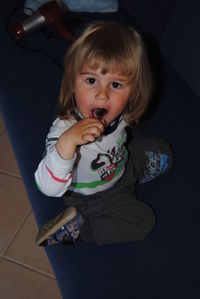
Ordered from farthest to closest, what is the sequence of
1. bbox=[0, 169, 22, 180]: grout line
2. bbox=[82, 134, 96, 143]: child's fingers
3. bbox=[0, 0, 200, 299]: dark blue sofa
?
bbox=[0, 169, 22, 180]: grout line, bbox=[0, 0, 200, 299]: dark blue sofa, bbox=[82, 134, 96, 143]: child's fingers

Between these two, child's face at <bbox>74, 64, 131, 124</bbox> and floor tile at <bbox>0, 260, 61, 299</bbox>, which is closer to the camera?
child's face at <bbox>74, 64, 131, 124</bbox>

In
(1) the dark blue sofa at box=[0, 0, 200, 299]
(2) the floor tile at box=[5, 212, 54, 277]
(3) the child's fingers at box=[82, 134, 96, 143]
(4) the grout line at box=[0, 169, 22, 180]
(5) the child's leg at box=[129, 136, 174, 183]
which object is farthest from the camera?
(4) the grout line at box=[0, 169, 22, 180]

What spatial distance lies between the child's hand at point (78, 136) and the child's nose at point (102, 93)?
0.06m

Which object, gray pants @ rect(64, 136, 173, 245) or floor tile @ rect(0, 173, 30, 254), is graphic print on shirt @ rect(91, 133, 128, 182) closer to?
gray pants @ rect(64, 136, 173, 245)

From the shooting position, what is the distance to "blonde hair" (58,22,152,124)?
70 centimetres

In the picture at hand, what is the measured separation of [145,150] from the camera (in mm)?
1069

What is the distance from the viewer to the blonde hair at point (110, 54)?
70 centimetres

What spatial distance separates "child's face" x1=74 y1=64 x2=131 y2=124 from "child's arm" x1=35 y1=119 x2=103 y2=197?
6 centimetres

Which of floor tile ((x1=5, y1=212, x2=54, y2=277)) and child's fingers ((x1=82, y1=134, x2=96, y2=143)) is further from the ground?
child's fingers ((x1=82, y1=134, x2=96, y2=143))

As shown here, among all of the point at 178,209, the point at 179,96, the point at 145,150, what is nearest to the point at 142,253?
the point at 178,209

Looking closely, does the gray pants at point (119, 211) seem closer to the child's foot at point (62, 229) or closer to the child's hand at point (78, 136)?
the child's foot at point (62, 229)

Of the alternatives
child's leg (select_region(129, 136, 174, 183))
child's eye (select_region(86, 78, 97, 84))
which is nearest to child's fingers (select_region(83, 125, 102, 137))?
child's eye (select_region(86, 78, 97, 84))

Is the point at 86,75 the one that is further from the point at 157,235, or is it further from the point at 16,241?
the point at 16,241

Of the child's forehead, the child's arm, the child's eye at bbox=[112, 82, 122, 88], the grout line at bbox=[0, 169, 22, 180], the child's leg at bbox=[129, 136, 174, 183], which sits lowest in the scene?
the grout line at bbox=[0, 169, 22, 180]
